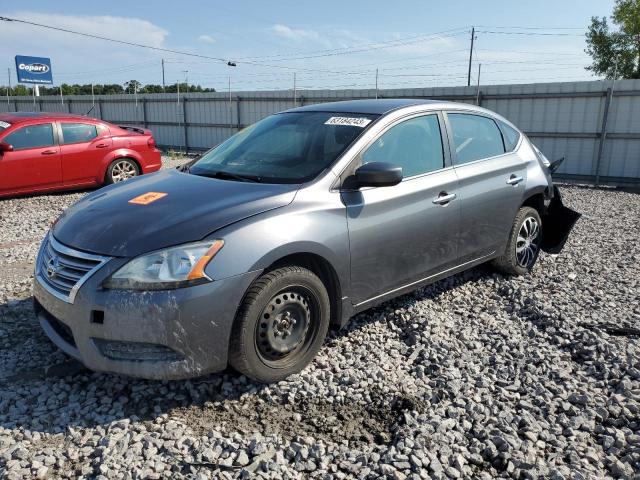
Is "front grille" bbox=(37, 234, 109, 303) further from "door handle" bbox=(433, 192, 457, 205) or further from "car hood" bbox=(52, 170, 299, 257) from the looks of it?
"door handle" bbox=(433, 192, 457, 205)

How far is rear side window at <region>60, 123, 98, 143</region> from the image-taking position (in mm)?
9711

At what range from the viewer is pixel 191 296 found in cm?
271

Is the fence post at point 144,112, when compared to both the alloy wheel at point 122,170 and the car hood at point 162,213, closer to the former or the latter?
the alloy wheel at point 122,170

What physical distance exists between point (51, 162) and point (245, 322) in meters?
8.02

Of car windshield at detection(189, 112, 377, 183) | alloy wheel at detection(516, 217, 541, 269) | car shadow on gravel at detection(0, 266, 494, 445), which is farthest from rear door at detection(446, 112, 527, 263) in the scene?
car shadow on gravel at detection(0, 266, 494, 445)

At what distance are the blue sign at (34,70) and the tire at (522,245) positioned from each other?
1322 inches

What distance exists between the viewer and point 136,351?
279cm

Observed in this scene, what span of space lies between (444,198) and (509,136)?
1557 mm

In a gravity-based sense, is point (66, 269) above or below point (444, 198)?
below

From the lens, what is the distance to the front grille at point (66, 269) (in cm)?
284

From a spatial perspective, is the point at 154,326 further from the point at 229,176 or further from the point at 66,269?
the point at 229,176

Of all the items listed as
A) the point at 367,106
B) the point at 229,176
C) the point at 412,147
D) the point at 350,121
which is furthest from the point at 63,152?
the point at 412,147

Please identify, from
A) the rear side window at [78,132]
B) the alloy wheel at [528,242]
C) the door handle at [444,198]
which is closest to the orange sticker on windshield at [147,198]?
the door handle at [444,198]

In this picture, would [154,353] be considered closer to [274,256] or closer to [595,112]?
[274,256]
